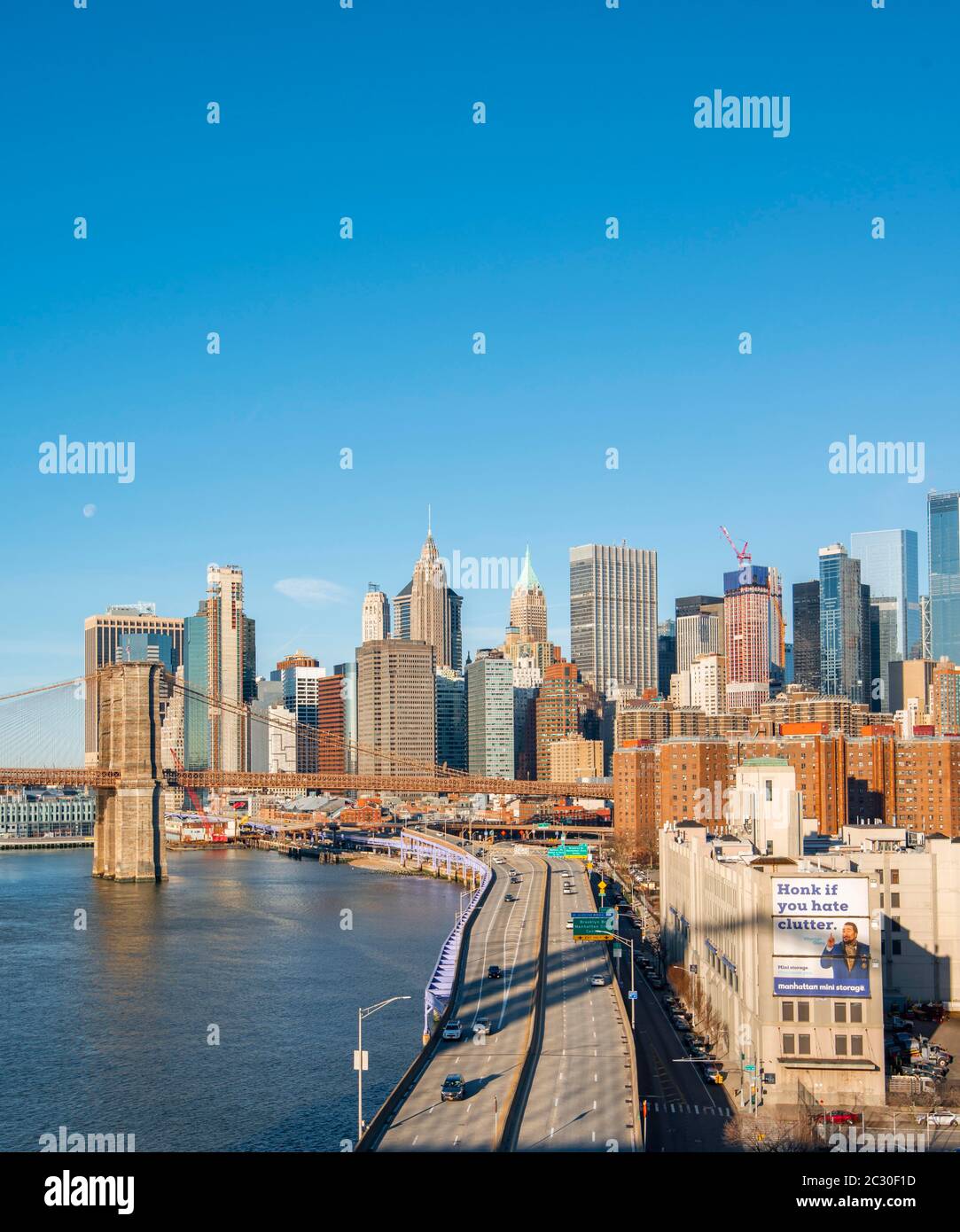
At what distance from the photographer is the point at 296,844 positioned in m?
140

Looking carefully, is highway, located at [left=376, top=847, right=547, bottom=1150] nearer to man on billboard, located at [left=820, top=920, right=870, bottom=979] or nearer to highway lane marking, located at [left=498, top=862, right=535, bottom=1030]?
highway lane marking, located at [left=498, top=862, right=535, bottom=1030]

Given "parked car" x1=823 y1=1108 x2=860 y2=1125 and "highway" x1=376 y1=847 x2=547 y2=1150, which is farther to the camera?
"parked car" x1=823 y1=1108 x2=860 y2=1125

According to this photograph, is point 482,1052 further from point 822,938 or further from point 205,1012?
point 205,1012

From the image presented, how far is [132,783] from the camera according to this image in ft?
332

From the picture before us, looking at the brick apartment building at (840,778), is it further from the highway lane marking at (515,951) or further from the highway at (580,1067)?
the highway at (580,1067)

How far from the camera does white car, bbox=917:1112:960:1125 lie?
26688mm

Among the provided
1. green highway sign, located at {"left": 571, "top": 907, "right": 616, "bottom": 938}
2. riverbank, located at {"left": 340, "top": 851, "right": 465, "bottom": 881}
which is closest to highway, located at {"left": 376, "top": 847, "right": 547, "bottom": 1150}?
green highway sign, located at {"left": 571, "top": 907, "right": 616, "bottom": 938}

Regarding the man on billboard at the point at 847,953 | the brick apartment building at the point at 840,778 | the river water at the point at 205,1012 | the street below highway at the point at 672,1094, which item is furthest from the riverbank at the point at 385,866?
the man on billboard at the point at 847,953

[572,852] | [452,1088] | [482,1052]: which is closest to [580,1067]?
[482,1052]

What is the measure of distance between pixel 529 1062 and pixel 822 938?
7266mm

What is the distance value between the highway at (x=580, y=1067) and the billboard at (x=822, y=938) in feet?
14.3

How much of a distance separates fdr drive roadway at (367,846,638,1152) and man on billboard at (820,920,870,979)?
494 centimetres
